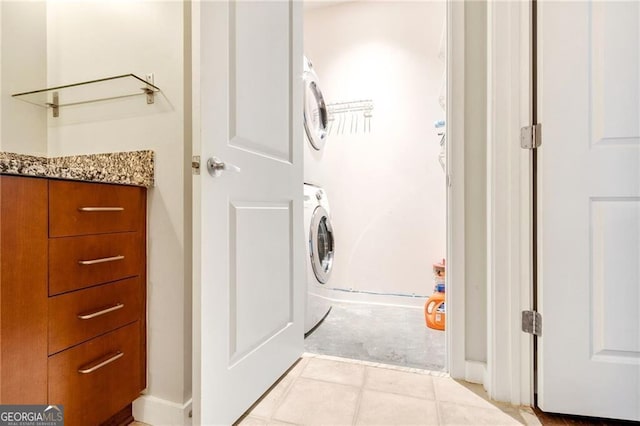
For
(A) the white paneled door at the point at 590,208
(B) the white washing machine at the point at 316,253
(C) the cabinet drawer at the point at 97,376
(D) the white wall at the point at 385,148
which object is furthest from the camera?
(D) the white wall at the point at 385,148

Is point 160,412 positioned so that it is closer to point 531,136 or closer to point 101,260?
point 101,260

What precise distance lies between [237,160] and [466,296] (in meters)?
1.14

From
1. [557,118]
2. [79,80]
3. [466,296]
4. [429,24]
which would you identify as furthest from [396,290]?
[79,80]

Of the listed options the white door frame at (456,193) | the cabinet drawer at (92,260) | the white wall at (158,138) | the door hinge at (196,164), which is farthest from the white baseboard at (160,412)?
the white door frame at (456,193)

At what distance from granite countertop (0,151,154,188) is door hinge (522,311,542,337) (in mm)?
1490

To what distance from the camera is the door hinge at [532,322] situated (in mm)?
1100

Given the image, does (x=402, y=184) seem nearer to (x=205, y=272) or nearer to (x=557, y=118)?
(x=557, y=118)

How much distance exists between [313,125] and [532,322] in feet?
5.65

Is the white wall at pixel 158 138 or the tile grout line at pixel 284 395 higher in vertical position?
the white wall at pixel 158 138

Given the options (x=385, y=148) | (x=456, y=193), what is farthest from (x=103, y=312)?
(x=385, y=148)

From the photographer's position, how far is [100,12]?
113cm

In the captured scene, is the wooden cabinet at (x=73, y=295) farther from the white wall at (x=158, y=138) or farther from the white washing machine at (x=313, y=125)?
the white washing machine at (x=313, y=125)

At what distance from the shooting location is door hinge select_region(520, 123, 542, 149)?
110 centimetres

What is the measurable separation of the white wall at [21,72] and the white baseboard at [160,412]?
1075mm
